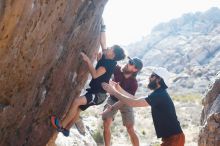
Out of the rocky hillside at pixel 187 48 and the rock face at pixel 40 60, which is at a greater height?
the rock face at pixel 40 60

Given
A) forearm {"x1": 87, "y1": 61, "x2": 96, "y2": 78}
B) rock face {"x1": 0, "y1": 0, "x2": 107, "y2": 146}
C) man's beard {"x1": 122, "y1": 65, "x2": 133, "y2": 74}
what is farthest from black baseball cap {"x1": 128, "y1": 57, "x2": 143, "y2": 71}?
forearm {"x1": 87, "y1": 61, "x2": 96, "y2": 78}

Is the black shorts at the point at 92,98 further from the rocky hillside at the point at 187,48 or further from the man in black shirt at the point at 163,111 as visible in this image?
the rocky hillside at the point at 187,48

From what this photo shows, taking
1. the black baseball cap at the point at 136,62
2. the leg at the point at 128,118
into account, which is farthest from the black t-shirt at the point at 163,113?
the leg at the point at 128,118

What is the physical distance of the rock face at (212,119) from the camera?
11109 millimetres

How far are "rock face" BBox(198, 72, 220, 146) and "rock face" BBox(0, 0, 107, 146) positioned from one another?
360 centimetres

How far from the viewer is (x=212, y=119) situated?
37.4 ft

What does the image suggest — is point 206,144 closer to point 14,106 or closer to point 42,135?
point 42,135

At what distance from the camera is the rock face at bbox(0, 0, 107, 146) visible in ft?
26.4

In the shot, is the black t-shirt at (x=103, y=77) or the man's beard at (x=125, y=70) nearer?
the black t-shirt at (x=103, y=77)

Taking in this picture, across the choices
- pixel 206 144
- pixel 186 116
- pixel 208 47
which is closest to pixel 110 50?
pixel 206 144

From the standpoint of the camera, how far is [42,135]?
10.4m

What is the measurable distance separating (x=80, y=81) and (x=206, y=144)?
12.4 ft

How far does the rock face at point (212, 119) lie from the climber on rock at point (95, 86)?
3049mm

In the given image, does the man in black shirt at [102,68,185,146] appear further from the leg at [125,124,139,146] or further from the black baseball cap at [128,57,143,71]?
the leg at [125,124,139,146]
